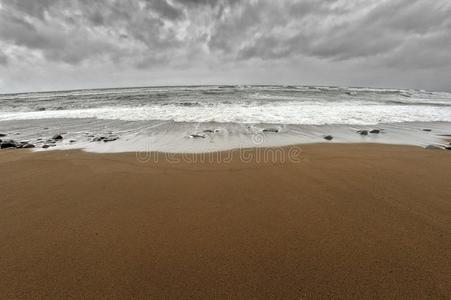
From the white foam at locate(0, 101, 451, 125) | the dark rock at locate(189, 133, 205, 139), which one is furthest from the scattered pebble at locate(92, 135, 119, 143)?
the white foam at locate(0, 101, 451, 125)

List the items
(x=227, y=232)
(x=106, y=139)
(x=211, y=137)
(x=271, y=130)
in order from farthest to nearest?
(x=271, y=130) < (x=211, y=137) < (x=106, y=139) < (x=227, y=232)

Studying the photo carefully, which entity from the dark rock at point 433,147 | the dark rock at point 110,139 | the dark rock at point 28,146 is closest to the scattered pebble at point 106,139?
the dark rock at point 110,139

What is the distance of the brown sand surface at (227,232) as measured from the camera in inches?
85.8

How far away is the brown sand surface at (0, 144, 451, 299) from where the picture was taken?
218 centimetres

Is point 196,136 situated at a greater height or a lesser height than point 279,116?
lesser

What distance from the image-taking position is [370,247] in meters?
2.62

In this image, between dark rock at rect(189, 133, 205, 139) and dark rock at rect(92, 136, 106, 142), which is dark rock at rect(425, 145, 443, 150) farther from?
dark rock at rect(92, 136, 106, 142)

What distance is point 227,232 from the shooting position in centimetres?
291

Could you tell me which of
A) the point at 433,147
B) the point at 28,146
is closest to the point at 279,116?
the point at 433,147

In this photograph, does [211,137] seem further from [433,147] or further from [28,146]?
[433,147]

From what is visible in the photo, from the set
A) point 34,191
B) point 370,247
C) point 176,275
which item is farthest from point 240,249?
point 34,191

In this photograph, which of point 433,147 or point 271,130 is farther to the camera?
point 271,130

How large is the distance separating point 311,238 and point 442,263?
1328 millimetres

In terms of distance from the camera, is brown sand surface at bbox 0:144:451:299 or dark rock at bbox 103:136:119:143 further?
dark rock at bbox 103:136:119:143
